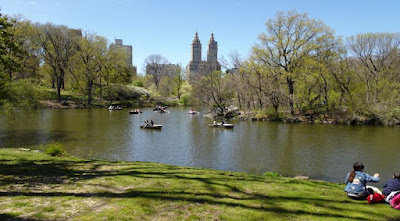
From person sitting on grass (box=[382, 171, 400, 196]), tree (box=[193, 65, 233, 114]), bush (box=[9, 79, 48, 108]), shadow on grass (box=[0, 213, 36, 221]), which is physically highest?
tree (box=[193, 65, 233, 114])

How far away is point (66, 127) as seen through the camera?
90.9 feet

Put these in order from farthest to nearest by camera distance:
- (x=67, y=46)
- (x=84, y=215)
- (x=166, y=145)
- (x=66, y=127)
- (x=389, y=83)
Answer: (x=67, y=46) → (x=389, y=83) → (x=66, y=127) → (x=166, y=145) → (x=84, y=215)

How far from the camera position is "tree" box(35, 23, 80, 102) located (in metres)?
50.9

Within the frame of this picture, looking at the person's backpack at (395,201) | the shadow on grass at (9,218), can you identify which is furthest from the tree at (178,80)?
the shadow on grass at (9,218)

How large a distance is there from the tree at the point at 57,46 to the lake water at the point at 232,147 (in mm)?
27698

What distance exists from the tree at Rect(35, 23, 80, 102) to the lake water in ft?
90.9

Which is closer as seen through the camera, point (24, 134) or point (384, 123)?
point (24, 134)

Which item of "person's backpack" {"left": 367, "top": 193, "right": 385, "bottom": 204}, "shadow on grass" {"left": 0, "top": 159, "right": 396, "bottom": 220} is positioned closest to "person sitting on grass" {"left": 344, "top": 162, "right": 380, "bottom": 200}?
"person's backpack" {"left": 367, "top": 193, "right": 385, "bottom": 204}

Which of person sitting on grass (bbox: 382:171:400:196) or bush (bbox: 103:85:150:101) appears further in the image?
bush (bbox: 103:85:150:101)

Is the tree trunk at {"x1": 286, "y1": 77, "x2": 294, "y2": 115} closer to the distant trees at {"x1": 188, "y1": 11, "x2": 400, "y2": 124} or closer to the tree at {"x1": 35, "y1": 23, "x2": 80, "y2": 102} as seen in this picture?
the distant trees at {"x1": 188, "y1": 11, "x2": 400, "y2": 124}

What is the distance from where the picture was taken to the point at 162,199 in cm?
662

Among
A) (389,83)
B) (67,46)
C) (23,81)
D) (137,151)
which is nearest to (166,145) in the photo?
(137,151)

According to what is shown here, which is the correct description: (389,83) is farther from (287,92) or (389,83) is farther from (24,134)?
(24,134)

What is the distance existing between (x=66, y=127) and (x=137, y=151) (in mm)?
12996
